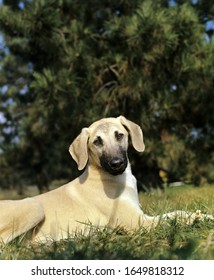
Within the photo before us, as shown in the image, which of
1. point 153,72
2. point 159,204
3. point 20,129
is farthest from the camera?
point 20,129

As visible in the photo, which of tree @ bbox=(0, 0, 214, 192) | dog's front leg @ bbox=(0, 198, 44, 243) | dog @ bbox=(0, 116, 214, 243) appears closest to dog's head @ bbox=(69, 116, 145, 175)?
dog @ bbox=(0, 116, 214, 243)

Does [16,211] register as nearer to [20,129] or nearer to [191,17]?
[191,17]

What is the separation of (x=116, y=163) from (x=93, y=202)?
435 mm

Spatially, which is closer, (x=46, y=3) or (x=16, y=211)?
(x=16, y=211)

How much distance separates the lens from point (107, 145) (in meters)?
4.38

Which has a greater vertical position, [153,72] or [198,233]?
[153,72]

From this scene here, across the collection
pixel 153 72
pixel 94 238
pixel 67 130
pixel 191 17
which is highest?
pixel 191 17

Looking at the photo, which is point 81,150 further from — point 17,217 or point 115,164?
point 17,217

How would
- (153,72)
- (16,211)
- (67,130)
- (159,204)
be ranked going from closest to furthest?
(16,211)
(159,204)
(153,72)
(67,130)

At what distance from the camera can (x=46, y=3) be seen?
10.0m

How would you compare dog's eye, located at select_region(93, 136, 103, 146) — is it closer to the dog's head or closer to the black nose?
the dog's head

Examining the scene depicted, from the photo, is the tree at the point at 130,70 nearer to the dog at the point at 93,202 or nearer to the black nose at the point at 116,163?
the dog at the point at 93,202
